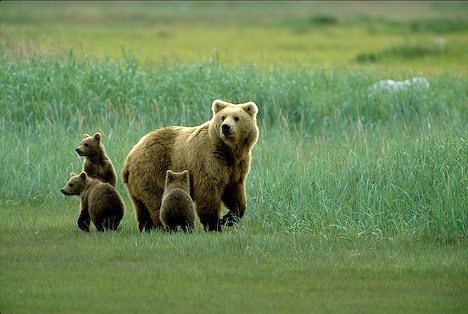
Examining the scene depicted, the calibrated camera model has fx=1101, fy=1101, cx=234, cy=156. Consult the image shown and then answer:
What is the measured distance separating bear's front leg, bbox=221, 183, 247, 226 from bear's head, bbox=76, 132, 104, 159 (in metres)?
1.21

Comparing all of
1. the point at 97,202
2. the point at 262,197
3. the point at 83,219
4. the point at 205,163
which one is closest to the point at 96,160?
the point at 83,219

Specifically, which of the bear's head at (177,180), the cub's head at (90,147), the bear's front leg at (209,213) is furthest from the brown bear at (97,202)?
the bear's front leg at (209,213)

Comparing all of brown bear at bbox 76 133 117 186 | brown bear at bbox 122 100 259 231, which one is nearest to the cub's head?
brown bear at bbox 76 133 117 186

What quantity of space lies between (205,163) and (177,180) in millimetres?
289

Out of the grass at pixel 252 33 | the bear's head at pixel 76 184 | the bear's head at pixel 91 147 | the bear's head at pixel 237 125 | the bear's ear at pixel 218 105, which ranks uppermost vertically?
the bear's ear at pixel 218 105

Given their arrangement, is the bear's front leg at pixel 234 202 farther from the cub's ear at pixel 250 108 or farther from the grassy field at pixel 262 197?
the cub's ear at pixel 250 108

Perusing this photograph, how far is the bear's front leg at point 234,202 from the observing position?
9.42 meters

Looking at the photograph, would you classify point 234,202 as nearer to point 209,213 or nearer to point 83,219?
point 209,213

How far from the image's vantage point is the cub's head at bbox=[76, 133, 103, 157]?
962cm

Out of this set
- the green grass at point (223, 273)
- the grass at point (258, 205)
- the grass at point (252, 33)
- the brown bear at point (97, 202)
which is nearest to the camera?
the green grass at point (223, 273)

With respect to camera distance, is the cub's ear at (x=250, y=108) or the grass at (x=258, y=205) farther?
the cub's ear at (x=250, y=108)

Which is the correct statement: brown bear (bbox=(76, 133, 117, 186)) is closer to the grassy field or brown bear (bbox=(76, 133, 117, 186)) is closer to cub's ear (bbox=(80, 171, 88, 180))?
cub's ear (bbox=(80, 171, 88, 180))

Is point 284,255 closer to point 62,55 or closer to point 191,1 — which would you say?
point 62,55

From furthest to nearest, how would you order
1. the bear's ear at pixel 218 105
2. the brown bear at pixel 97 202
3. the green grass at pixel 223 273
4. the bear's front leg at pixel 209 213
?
the bear's ear at pixel 218 105, the bear's front leg at pixel 209 213, the brown bear at pixel 97 202, the green grass at pixel 223 273
